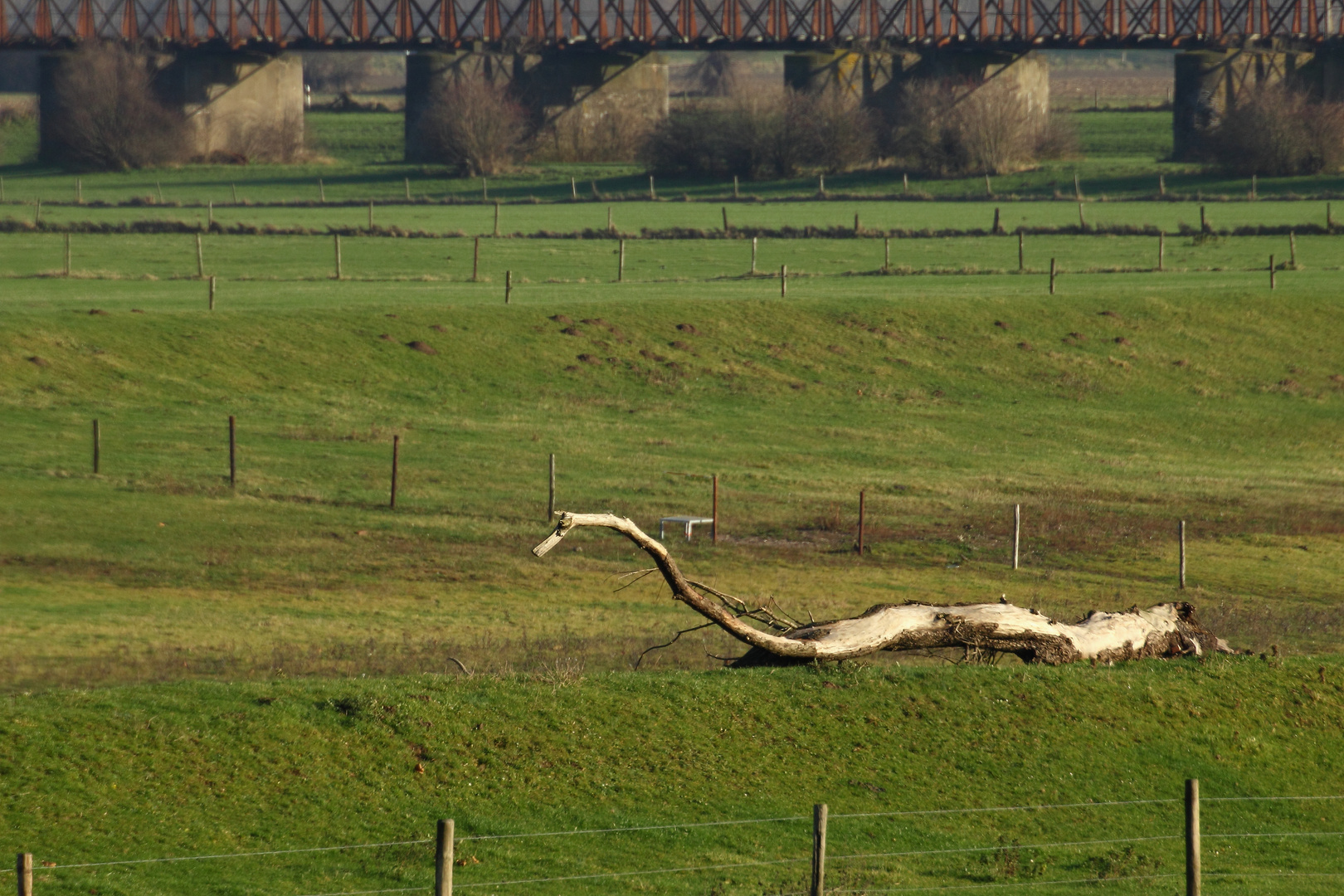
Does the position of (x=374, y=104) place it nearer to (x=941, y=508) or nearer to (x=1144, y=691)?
(x=941, y=508)

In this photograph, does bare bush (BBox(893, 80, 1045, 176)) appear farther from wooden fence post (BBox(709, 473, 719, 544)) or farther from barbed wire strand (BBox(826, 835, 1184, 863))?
barbed wire strand (BBox(826, 835, 1184, 863))

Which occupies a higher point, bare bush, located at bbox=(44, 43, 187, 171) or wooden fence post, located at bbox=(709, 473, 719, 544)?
bare bush, located at bbox=(44, 43, 187, 171)

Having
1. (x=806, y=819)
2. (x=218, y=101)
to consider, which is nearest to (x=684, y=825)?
→ (x=806, y=819)

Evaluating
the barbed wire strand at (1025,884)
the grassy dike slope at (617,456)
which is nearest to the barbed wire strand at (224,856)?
the barbed wire strand at (1025,884)

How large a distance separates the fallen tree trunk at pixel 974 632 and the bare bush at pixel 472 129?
324ft

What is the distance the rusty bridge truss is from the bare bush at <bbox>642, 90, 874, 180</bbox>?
8264 millimetres

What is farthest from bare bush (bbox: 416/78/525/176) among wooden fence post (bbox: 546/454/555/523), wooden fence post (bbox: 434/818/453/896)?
wooden fence post (bbox: 434/818/453/896)

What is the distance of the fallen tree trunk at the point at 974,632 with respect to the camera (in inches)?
706

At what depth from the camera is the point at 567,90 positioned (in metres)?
123

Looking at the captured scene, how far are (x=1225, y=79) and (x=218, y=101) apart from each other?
74403mm

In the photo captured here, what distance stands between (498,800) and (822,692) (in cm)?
416

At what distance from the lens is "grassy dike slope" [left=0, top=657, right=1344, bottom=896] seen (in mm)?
14023

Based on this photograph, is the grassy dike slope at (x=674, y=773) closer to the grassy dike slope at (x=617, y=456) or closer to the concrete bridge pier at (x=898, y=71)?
the grassy dike slope at (x=617, y=456)

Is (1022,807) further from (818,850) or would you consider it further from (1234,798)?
(818,850)
